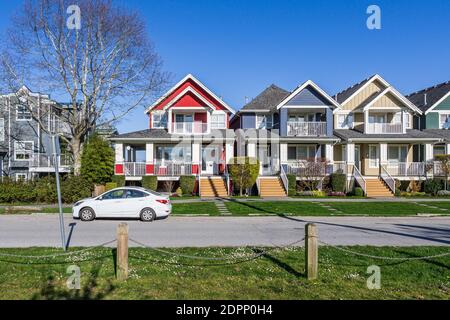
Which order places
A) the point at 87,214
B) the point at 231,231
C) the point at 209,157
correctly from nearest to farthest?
the point at 231,231 < the point at 87,214 < the point at 209,157

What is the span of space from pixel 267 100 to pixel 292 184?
35.4 ft

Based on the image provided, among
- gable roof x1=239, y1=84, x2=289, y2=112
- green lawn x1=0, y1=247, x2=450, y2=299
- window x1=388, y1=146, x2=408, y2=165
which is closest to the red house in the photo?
gable roof x1=239, y1=84, x2=289, y2=112

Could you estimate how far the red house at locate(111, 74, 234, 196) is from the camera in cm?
2497

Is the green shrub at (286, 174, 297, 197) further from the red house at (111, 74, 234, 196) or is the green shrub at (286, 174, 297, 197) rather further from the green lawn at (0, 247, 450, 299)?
the green lawn at (0, 247, 450, 299)

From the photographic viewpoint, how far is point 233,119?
34531mm

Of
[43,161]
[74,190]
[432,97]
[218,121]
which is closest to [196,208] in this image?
[74,190]

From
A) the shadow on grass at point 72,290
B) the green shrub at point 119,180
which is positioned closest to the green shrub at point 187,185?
the green shrub at point 119,180

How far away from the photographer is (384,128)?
2784cm

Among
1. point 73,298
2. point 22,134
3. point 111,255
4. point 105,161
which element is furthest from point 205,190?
point 22,134

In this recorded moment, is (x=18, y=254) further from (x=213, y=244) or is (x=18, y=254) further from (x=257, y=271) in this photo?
(x=257, y=271)

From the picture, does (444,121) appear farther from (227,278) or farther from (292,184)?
(227,278)

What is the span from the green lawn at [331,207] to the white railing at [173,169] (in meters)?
7.84

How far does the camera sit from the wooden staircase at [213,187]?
22.7m

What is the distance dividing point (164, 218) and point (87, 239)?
469 cm
